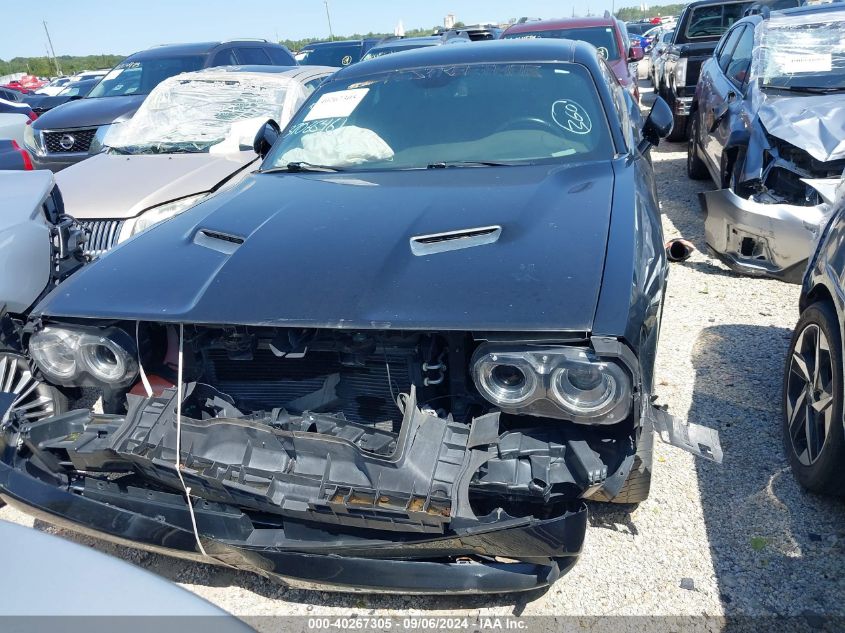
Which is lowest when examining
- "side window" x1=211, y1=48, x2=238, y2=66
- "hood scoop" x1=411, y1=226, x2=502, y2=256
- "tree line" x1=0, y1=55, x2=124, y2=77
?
"tree line" x1=0, y1=55, x2=124, y2=77

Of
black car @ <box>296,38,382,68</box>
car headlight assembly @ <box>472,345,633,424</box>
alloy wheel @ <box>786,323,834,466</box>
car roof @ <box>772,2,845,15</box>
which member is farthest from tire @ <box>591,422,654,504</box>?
black car @ <box>296,38,382,68</box>

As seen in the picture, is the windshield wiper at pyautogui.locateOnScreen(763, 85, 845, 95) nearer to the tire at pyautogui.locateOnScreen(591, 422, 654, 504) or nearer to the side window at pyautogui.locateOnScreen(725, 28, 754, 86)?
the side window at pyautogui.locateOnScreen(725, 28, 754, 86)

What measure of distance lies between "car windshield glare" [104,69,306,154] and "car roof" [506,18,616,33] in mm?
5180

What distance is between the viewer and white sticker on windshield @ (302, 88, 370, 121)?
366 cm

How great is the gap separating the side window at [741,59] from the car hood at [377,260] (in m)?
3.67

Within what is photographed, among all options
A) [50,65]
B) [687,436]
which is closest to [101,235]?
[687,436]

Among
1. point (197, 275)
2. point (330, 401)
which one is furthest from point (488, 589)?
point (197, 275)

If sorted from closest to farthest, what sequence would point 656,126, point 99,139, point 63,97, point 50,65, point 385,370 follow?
point 385,370 < point 656,126 < point 99,139 < point 63,97 < point 50,65

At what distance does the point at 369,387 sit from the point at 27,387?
67.6 inches

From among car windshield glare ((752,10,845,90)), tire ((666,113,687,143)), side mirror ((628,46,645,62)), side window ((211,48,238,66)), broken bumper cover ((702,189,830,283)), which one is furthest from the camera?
side mirror ((628,46,645,62))

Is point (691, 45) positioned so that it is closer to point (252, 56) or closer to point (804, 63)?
point (804, 63)

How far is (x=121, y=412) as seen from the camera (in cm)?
244

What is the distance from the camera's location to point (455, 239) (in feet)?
7.84

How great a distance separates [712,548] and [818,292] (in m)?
1.21
